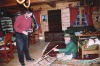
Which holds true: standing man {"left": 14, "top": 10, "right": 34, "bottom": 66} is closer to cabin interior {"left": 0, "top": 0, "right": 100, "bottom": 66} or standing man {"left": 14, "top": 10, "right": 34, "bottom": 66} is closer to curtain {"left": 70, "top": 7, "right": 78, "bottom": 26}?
cabin interior {"left": 0, "top": 0, "right": 100, "bottom": 66}

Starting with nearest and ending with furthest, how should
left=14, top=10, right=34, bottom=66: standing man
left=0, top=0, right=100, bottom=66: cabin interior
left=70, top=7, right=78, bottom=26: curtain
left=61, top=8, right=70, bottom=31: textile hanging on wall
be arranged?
left=14, top=10, right=34, bottom=66: standing man < left=0, top=0, right=100, bottom=66: cabin interior < left=70, top=7, right=78, bottom=26: curtain < left=61, top=8, right=70, bottom=31: textile hanging on wall

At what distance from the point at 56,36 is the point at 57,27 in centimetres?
74

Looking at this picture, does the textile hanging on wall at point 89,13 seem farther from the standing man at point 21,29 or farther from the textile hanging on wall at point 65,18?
the standing man at point 21,29

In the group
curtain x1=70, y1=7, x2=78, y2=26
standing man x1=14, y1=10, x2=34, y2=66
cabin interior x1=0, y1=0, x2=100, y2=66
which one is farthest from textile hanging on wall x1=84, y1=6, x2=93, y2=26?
standing man x1=14, y1=10, x2=34, y2=66

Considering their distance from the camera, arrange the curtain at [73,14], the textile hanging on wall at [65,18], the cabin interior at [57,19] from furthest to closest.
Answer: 1. the textile hanging on wall at [65,18]
2. the curtain at [73,14]
3. the cabin interior at [57,19]

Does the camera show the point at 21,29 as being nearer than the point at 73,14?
Yes

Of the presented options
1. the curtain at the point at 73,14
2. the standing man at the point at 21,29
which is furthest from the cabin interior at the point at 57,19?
the standing man at the point at 21,29

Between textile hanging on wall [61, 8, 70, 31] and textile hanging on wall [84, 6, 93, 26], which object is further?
textile hanging on wall [61, 8, 70, 31]

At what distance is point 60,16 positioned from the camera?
921 centimetres

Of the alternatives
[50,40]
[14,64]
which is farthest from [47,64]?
[50,40]

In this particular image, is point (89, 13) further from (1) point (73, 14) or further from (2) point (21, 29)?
(2) point (21, 29)

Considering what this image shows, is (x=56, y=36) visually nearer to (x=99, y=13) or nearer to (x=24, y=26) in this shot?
(x=99, y=13)

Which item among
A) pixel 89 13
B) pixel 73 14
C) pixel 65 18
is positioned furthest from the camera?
pixel 65 18

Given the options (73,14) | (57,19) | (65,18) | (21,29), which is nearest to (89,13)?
(73,14)
